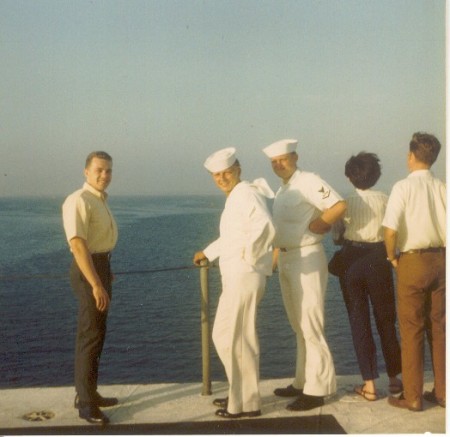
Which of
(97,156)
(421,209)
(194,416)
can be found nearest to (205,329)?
(194,416)

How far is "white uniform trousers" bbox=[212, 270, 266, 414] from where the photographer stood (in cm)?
369

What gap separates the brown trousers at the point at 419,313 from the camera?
12.4 ft

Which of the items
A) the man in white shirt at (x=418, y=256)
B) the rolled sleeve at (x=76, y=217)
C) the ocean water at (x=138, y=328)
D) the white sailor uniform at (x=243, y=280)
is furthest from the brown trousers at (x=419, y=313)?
the ocean water at (x=138, y=328)

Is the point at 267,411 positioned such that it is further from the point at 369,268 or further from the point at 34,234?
the point at 34,234

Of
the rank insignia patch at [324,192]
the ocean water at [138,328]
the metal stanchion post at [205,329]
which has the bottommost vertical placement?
the ocean water at [138,328]

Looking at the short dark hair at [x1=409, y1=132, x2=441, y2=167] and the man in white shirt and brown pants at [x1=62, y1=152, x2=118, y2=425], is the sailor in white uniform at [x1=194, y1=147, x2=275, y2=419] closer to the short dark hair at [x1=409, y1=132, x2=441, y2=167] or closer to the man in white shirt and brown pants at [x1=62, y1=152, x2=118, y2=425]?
the man in white shirt and brown pants at [x1=62, y1=152, x2=118, y2=425]

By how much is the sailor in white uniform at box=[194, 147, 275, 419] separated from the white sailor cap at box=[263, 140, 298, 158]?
0.22m

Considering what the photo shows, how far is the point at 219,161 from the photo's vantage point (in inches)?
144

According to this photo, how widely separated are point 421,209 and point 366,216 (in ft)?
1.27

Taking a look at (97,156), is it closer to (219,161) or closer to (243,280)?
(219,161)

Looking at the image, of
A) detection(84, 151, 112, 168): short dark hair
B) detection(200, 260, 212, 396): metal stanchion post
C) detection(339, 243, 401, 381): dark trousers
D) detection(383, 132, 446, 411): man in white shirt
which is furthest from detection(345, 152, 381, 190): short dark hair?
detection(84, 151, 112, 168): short dark hair

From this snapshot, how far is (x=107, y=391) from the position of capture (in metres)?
4.35

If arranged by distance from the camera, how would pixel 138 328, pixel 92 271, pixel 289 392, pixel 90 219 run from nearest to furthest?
pixel 92 271, pixel 90 219, pixel 289 392, pixel 138 328

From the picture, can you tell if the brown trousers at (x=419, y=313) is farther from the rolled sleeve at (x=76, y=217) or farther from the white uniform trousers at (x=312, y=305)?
the rolled sleeve at (x=76, y=217)
